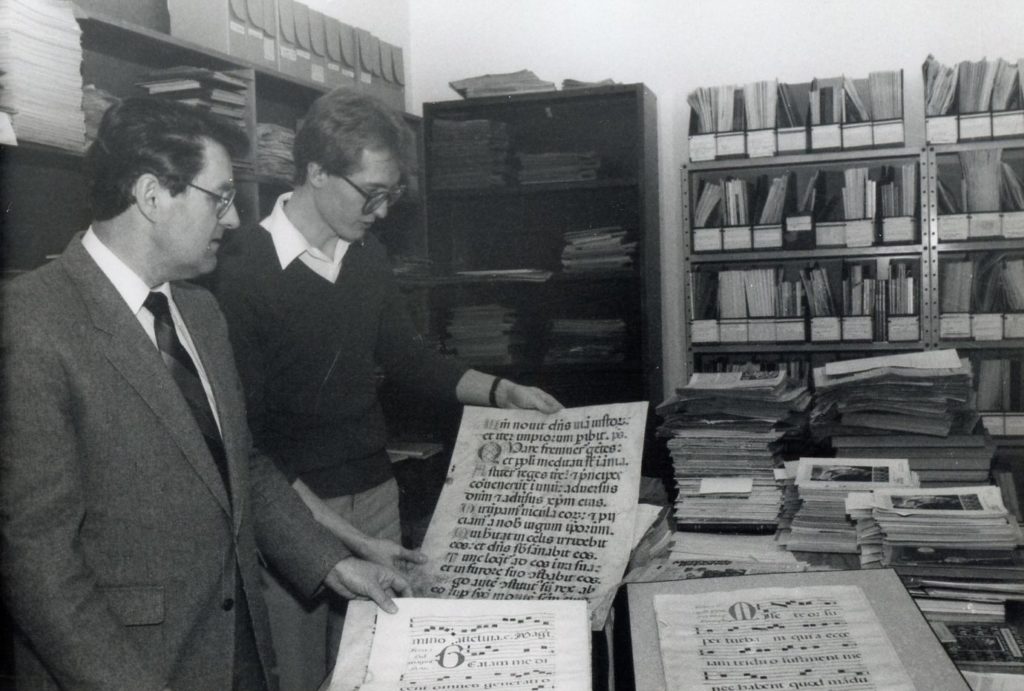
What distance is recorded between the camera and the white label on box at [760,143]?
3240mm

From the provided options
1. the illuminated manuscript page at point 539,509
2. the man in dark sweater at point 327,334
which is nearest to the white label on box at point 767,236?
the man in dark sweater at point 327,334

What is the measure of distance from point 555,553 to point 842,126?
264 cm

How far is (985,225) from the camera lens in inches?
121

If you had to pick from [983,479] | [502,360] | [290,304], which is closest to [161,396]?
[290,304]

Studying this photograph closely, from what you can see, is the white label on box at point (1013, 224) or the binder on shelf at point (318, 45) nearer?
the binder on shelf at point (318, 45)

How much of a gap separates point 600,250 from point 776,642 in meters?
2.70

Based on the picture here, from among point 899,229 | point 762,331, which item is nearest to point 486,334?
point 762,331

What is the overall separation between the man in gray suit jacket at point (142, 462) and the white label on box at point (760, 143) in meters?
2.44

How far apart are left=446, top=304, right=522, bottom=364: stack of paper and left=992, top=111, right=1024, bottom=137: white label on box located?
6.16 feet

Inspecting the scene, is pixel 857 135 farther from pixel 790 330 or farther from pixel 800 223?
pixel 790 330

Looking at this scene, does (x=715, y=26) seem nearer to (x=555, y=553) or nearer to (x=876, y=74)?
(x=876, y=74)

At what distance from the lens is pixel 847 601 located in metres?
0.88

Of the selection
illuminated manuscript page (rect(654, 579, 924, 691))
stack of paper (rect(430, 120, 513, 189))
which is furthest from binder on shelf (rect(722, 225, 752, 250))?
illuminated manuscript page (rect(654, 579, 924, 691))

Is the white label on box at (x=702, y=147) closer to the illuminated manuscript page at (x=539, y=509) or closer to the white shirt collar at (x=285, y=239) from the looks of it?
the white shirt collar at (x=285, y=239)
